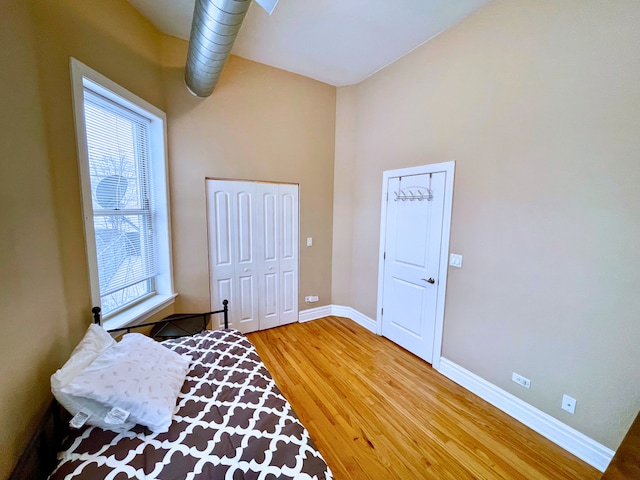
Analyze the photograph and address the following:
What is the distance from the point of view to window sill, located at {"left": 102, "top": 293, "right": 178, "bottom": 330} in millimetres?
1852

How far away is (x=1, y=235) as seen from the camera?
100 cm

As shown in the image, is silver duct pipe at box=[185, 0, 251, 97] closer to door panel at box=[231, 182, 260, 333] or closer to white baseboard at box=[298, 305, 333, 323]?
door panel at box=[231, 182, 260, 333]

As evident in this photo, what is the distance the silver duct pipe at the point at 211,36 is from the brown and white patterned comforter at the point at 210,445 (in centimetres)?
220

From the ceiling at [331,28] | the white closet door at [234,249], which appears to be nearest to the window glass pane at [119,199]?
the white closet door at [234,249]

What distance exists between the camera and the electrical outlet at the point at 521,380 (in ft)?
6.18

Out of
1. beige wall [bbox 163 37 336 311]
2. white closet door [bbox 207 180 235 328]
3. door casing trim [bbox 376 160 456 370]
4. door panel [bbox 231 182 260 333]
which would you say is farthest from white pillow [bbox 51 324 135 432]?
door casing trim [bbox 376 160 456 370]

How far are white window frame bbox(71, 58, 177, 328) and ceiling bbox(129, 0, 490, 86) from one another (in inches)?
31.7

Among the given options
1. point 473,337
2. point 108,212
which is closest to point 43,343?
point 108,212

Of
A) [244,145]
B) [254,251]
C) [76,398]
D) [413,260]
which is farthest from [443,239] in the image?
[76,398]

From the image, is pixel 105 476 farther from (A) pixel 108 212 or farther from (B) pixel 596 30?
(B) pixel 596 30

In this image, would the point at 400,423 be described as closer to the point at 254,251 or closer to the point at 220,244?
the point at 254,251

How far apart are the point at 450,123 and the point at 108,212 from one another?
2.96 metres

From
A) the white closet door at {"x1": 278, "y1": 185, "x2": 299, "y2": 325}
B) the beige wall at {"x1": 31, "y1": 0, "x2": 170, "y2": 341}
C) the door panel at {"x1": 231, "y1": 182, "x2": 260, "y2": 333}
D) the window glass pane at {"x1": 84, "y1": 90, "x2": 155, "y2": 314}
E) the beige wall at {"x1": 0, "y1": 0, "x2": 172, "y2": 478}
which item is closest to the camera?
the beige wall at {"x1": 0, "y1": 0, "x2": 172, "y2": 478}

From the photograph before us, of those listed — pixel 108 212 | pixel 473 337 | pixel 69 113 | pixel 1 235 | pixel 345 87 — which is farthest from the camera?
pixel 345 87
